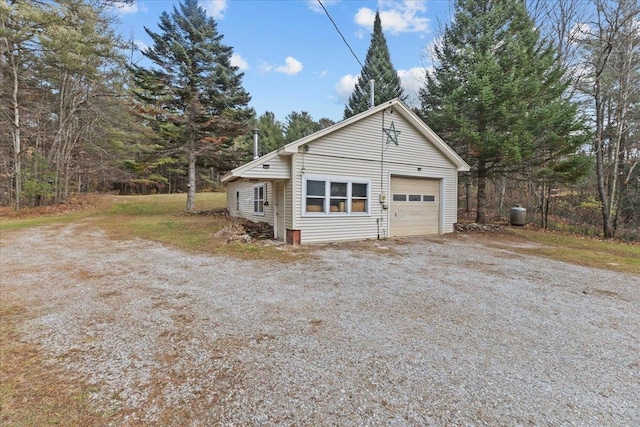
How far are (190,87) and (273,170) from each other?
9.34 metres

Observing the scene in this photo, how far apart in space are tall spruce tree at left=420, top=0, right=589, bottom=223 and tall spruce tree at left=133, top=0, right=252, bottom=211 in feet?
35.5

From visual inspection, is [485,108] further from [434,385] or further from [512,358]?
[434,385]

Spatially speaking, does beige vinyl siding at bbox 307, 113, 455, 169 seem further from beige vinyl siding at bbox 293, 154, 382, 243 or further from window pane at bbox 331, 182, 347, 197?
window pane at bbox 331, 182, 347, 197

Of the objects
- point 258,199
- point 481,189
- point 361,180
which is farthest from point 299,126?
point 361,180

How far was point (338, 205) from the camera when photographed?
9.28 metres

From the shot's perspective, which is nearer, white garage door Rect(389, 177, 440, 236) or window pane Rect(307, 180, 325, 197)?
window pane Rect(307, 180, 325, 197)

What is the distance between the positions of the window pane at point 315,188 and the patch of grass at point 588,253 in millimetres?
6153

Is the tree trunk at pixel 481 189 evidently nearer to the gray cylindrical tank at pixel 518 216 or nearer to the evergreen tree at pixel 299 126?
the gray cylindrical tank at pixel 518 216

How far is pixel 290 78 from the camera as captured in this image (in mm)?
15312

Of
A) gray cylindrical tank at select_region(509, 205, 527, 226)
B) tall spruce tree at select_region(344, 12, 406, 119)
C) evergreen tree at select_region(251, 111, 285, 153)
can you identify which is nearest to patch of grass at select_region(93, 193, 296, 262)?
gray cylindrical tank at select_region(509, 205, 527, 226)

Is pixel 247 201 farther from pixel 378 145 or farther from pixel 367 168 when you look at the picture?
pixel 378 145

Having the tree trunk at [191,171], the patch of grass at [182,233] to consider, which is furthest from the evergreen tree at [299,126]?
the patch of grass at [182,233]

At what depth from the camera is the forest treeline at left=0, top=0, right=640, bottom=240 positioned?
1166cm

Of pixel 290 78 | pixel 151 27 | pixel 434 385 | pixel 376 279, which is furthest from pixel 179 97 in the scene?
pixel 434 385
